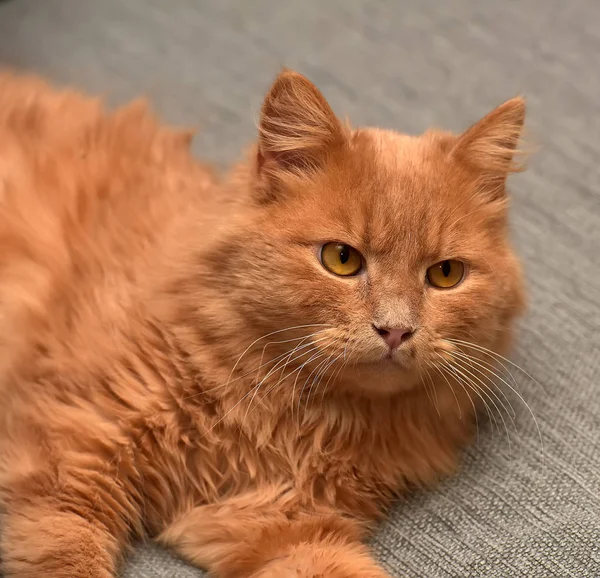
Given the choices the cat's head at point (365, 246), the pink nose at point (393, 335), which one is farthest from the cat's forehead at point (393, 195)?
the pink nose at point (393, 335)

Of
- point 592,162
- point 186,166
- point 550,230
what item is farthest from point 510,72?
point 186,166

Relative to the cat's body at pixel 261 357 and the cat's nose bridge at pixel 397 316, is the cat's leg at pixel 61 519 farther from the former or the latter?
the cat's nose bridge at pixel 397 316

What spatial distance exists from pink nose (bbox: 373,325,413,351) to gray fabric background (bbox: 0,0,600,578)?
0.40 m

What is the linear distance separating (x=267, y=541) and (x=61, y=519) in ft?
1.13

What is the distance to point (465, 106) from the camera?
2102 millimetres

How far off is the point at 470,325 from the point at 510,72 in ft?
4.16

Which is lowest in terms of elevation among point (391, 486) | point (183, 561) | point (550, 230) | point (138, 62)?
point (183, 561)

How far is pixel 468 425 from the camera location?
140cm

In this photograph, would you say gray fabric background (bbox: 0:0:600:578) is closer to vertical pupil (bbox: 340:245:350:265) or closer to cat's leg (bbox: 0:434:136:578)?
cat's leg (bbox: 0:434:136:578)

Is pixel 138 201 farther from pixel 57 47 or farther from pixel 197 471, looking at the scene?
pixel 57 47

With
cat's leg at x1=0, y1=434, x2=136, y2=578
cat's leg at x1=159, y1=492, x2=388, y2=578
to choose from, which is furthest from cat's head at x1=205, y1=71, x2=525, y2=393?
cat's leg at x1=0, y1=434, x2=136, y2=578

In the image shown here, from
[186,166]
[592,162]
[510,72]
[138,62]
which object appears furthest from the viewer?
[138,62]

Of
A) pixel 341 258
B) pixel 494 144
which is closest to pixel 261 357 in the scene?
pixel 341 258

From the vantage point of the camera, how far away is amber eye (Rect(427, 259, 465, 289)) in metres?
1.20
